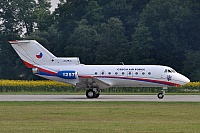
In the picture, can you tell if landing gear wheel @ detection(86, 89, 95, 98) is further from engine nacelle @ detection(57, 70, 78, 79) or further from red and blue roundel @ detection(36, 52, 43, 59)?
red and blue roundel @ detection(36, 52, 43, 59)

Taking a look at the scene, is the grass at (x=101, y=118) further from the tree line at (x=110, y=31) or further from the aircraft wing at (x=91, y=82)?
the tree line at (x=110, y=31)

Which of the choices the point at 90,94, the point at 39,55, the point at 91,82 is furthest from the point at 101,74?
the point at 39,55

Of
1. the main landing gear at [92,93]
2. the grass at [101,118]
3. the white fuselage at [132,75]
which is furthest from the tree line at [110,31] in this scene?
the grass at [101,118]

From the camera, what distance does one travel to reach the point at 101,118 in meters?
27.2

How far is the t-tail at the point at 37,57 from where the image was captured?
151 ft

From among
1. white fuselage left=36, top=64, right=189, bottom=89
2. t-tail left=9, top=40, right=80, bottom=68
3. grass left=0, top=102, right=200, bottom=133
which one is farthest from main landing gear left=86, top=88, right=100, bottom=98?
grass left=0, top=102, right=200, bottom=133

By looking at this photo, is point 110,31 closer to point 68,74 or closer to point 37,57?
point 37,57

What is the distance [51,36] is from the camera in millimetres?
79875

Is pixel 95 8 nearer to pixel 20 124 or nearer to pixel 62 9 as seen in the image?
pixel 62 9

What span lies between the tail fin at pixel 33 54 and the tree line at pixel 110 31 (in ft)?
71.4

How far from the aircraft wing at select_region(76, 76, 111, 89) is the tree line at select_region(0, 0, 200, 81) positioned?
22.0m

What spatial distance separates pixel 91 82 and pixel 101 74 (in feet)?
4.31

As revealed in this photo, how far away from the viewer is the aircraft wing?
4398cm

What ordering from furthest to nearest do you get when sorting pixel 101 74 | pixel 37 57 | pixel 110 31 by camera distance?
1. pixel 110 31
2. pixel 37 57
3. pixel 101 74
